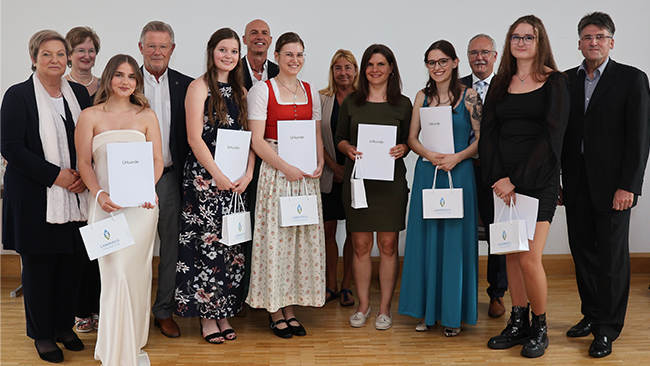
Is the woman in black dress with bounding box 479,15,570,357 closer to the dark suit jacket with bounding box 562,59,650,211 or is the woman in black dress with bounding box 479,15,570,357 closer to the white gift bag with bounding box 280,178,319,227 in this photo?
the dark suit jacket with bounding box 562,59,650,211

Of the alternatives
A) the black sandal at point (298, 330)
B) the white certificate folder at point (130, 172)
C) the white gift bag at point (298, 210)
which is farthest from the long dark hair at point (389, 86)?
the black sandal at point (298, 330)

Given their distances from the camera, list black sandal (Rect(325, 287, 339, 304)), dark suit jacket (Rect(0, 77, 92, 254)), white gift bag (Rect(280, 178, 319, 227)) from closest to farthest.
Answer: dark suit jacket (Rect(0, 77, 92, 254))
white gift bag (Rect(280, 178, 319, 227))
black sandal (Rect(325, 287, 339, 304))

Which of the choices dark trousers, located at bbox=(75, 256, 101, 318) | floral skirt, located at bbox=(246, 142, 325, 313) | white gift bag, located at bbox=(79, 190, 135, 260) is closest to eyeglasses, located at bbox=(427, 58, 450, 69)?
floral skirt, located at bbox=(246, 142, 325, 313)

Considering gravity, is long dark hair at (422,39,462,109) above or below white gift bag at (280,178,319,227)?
above

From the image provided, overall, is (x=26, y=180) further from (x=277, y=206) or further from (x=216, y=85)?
(x=277, y=206)

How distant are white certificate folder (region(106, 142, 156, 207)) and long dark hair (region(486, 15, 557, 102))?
6.15ft

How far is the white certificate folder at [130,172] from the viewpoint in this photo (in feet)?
8.20

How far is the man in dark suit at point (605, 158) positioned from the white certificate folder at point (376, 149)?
1.01 meters

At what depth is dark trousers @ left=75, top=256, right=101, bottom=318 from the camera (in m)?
3.24

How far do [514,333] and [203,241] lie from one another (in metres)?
1.90

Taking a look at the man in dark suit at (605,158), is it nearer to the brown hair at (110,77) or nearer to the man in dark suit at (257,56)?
the man in dark suit at (257,56)

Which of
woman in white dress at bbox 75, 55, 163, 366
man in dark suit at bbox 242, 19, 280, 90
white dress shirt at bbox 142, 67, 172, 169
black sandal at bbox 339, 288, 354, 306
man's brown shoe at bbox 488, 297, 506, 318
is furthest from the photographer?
black sandal at bbox 339, 288, 354, 306

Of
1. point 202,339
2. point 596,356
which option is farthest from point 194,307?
point 596,356

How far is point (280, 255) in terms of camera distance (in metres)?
3.14
